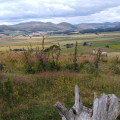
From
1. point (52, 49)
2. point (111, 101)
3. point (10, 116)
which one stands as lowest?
point (10, 116)

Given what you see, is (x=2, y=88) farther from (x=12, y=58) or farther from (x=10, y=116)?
(x=12, y=58)

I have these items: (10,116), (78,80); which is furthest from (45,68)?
(10,116)

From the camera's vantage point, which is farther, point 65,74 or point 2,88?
point 65,74

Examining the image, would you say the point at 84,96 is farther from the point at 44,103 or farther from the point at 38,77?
the point at 38,77

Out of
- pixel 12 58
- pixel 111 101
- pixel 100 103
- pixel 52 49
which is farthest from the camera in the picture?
pixel 12 58

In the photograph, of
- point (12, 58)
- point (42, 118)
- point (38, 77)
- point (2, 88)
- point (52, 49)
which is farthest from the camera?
point (12, 58)

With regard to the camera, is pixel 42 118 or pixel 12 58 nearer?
pixel 42 118

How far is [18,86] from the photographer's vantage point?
24.9ft

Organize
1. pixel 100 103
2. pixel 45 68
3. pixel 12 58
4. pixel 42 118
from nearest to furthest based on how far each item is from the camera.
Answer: pixel 100 103 < pixel 42 118 < pixel 45 68 < pixel 12 58

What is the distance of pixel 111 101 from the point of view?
4.29 m

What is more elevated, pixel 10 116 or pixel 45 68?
pixel 45 68

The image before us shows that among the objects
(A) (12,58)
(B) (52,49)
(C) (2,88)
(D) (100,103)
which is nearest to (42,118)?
(D) (100,103)

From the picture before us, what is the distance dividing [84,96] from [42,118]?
250 cm

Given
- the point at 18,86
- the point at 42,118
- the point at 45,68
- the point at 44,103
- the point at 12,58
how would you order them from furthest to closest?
1. the point at 12,58
2. the point at 45,68
3. the point at 18,86
4. the point at 44,103
5. the point at 42,118
